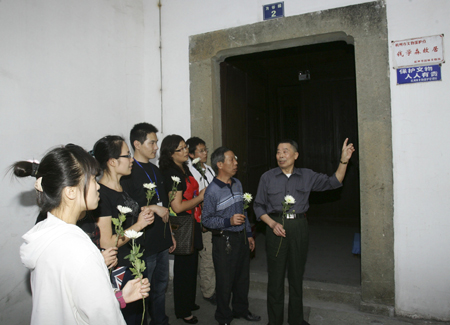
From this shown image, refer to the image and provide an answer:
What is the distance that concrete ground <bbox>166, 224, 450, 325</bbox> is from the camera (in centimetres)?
328

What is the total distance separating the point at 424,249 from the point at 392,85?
66.5 inches

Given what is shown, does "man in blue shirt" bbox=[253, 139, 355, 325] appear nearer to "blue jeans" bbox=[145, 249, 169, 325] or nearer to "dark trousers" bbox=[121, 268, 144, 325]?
"blue jeans" bbox=[145, 249, 169, 325]

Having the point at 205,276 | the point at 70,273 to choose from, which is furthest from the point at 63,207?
the point at 205,276

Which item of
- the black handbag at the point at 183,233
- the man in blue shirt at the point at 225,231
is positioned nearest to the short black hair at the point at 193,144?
the man in blue shirt at the point at 225,231

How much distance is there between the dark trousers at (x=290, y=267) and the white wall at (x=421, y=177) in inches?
41.2

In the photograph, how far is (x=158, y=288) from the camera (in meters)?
2.92

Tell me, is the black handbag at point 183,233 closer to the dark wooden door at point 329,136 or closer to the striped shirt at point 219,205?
the striped shirt at point 219,205

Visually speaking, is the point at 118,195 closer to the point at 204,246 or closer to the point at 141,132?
the point at 141,132

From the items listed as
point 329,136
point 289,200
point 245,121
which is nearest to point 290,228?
point 289,200

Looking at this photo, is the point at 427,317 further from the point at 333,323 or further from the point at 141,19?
the point at 141,19

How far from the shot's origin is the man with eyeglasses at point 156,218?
2762 millimetres

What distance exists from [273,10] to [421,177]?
245cm

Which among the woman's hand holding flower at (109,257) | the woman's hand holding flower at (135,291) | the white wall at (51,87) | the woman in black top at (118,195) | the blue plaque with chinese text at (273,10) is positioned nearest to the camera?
the woman's hand holding flower at (135,291)

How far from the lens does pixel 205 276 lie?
148 inches
